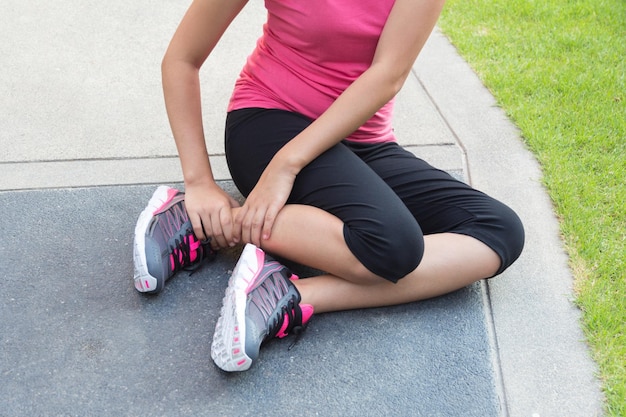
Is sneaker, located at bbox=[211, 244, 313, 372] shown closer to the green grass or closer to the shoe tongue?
the shoe tongue

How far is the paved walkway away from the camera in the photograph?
1832 millimetres

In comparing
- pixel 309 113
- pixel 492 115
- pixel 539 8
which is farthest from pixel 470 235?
pixel 539 8

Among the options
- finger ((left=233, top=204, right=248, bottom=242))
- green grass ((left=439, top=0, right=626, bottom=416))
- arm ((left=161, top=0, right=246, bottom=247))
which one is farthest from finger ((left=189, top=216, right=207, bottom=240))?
green grass ((left=439, top=0, right=626, bottom=416))

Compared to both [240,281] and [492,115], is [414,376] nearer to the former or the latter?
[240,281]

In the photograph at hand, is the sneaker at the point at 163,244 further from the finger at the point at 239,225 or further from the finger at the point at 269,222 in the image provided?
the finger at the point at 269,222

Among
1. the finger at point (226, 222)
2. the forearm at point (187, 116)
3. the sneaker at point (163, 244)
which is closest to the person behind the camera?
the sneaker at point (163, 244)

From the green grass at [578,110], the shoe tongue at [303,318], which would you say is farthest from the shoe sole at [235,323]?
the green grass at [578,110]

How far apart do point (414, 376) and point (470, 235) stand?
0.46 m

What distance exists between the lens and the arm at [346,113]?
2086 millimetres

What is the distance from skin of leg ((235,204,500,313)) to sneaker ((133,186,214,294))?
9.7 inches

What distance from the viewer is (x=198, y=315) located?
209cm

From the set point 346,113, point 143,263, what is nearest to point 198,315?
point 143,263

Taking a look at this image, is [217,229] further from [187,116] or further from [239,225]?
[187,116]

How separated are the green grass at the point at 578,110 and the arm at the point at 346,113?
2.74ft
